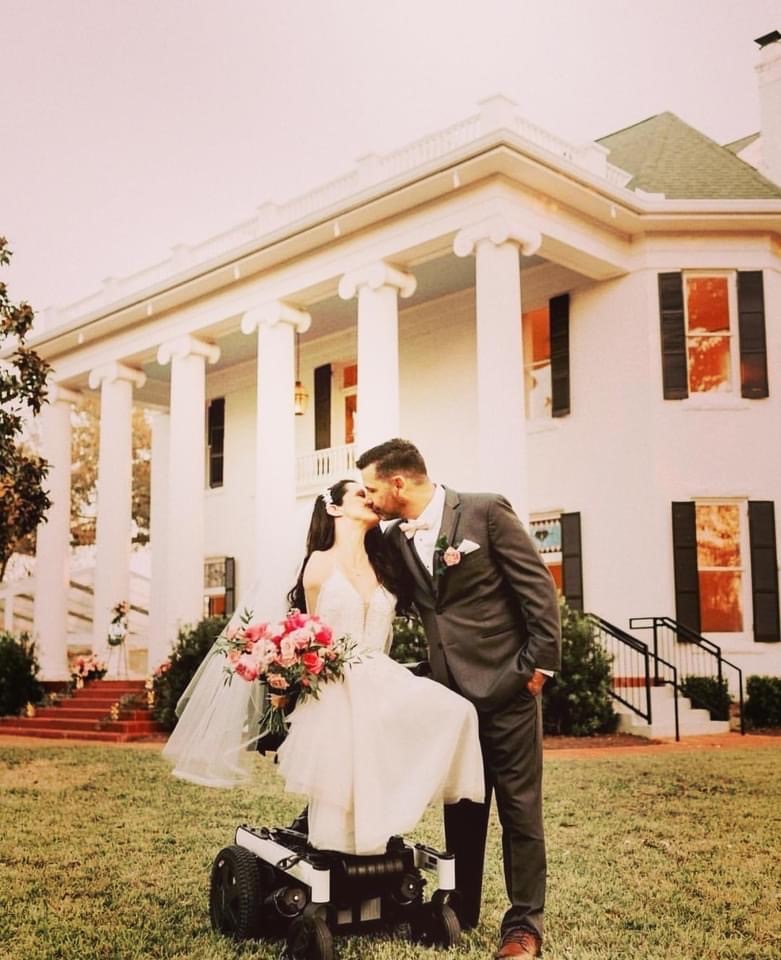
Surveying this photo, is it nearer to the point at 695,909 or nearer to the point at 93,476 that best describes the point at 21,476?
the point at 695,909

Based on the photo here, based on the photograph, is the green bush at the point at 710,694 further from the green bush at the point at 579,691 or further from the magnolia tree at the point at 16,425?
the magnolia tree at the point at 16,425

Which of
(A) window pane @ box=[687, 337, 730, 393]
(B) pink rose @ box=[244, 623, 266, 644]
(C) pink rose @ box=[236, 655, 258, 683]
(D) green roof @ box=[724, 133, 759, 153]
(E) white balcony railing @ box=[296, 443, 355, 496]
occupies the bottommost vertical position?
(C) pink rose @ box=[236, 655, 258, 683]

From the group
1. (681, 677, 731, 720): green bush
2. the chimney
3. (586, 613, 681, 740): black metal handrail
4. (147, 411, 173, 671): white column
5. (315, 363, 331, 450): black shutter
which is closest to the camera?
(586, 613, 681, 740): black metal handrail

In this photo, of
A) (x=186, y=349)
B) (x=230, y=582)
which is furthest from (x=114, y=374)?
(x=230, y=582)

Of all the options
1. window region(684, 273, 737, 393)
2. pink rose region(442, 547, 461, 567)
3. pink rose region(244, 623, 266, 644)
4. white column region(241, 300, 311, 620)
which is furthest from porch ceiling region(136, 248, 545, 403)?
pink rose region(244, 623, 266, 644)

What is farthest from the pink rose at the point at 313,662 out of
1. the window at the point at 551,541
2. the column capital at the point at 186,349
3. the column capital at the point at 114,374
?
the column capital at the point at 114,374

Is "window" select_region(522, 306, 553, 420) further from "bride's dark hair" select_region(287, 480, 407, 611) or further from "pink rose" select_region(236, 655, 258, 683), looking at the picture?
"pink rose" select_region(236, 655, 258, 683)

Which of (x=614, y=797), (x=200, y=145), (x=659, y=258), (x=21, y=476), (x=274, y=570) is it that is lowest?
(x=614, y=797)

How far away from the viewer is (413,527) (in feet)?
16.5

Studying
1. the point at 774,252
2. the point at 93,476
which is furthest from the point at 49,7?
the point at 93,476

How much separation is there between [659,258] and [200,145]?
920 cm

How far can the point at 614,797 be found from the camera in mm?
8852

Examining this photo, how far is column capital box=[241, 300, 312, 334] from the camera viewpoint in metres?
18.7

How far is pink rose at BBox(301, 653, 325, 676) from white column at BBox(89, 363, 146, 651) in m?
17.0
